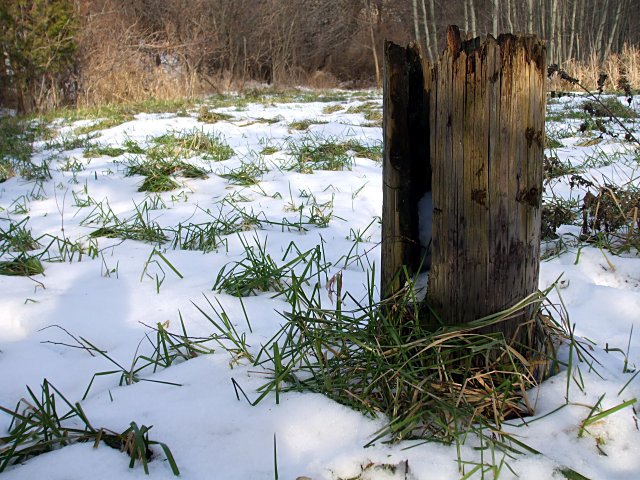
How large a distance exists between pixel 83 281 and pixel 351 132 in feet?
14.7

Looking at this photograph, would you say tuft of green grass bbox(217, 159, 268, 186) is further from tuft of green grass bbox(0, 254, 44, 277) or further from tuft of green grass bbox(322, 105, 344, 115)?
tuft of green grass bbox(322, 105, 344, 115)

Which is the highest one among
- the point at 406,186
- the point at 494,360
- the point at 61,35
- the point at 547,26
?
the point at 547,26

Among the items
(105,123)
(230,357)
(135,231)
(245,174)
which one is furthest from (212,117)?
(230,357)

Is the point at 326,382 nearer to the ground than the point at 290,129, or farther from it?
nearer to the ground

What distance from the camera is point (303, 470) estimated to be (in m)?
1.09

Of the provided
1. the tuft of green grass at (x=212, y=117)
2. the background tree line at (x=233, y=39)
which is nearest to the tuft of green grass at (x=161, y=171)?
the tuft of green grass at (x=212, y=117)

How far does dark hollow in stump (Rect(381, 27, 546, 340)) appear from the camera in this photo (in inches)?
46.8

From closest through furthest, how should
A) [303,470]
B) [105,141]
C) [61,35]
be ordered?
[303,470]
[105,141]
[61,35]

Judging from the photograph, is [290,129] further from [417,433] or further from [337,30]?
[337,30]

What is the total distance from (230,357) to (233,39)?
1889 centimetres

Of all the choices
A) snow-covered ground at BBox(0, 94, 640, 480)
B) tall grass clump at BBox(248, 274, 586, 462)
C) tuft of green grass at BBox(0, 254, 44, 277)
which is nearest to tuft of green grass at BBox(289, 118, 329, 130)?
snow-covered ground at BBox(0, 94, 640, 480)

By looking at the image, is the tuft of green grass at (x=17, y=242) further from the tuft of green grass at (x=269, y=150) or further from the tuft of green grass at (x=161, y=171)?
the tuft of green grass at (x=269, y=150)

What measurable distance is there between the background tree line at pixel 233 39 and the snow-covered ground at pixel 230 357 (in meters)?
6.39


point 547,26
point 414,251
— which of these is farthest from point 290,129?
point 547,26
